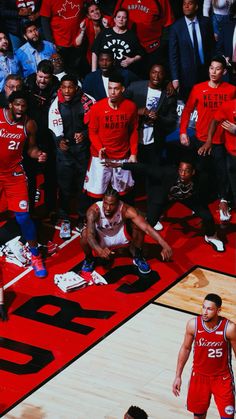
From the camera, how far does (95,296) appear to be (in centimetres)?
1105

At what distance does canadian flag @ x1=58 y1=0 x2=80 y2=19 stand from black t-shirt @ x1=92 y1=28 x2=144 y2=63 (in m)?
0.75

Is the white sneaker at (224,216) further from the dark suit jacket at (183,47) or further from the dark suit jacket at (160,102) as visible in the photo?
the dark suit jacket at (183,47)

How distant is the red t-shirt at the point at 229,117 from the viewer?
11570mm

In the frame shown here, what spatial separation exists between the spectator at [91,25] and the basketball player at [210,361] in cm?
572

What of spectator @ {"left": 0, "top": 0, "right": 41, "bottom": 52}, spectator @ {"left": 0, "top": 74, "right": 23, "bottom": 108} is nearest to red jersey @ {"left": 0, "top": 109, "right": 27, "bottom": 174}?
spectator @ {"left": 0, "top": 74, "right": 23, "bottom": 108}

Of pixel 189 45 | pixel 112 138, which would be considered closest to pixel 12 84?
pixel 112 138

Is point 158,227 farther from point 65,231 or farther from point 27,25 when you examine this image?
point 27,25

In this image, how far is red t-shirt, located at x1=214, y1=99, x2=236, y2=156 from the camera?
38.0 feet

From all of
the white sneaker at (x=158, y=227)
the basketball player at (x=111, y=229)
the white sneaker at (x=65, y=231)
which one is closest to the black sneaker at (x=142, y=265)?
the basketball player at (x=111, y=229)

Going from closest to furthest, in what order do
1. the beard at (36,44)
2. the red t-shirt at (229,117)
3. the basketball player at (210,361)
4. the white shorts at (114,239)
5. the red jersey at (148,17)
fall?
the basketball player at (210,361) < the white shorts at (114,239) < the red t-shirt at (229,117) < the beard at (36,44) < the red jersey at (148,17)

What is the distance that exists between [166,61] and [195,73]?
80 cm

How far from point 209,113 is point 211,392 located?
13.8 ft

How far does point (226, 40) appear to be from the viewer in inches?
505

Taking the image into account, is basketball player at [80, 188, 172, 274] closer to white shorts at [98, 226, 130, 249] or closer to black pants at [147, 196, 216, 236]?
white shorts at [98, 226, 130, 249]
